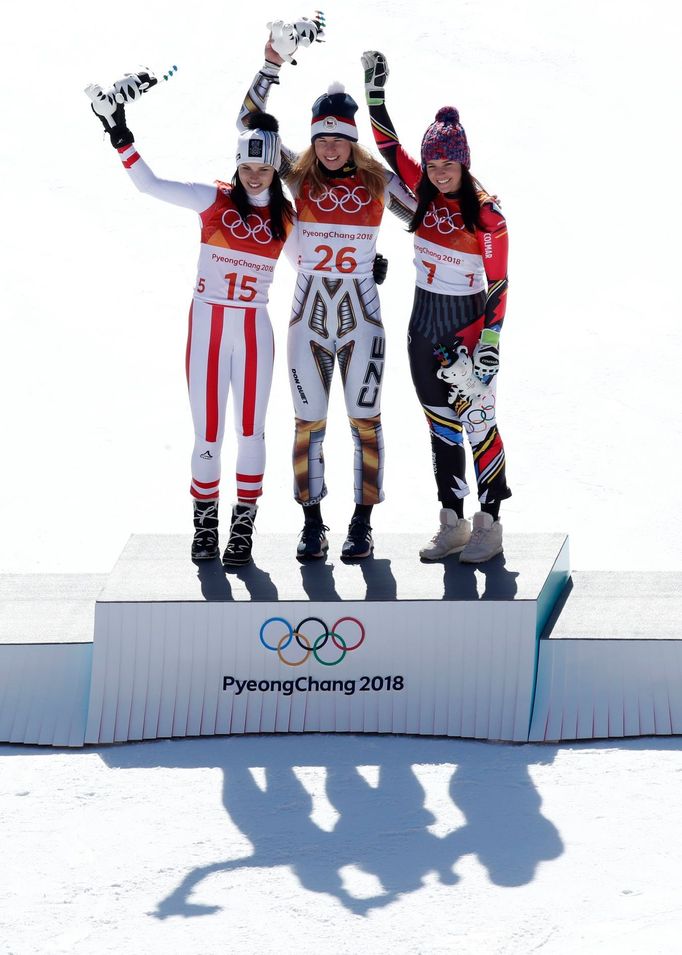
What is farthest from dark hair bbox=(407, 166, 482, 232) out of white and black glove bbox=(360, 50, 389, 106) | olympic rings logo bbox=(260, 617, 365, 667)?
olympic rings logo bbox=(260, 617, 365, 667)

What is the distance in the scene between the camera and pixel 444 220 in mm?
6680

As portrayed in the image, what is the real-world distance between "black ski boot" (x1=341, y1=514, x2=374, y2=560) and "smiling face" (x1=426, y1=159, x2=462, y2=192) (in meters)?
1.56

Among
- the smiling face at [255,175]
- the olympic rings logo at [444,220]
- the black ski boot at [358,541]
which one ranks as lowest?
the black ski boot at [358,541]

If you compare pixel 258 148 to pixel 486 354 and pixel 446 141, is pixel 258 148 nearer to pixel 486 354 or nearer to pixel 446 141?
pixel 446 141

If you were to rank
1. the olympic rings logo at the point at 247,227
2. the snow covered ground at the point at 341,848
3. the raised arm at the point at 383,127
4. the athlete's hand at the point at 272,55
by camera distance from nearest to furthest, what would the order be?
1. the snow covered ground at the point at 341,848
2. the olympic rings logo at the point at 247,227
3. the athlete's hand at the point at 272,55
4. the raised arm at the point at 383,127

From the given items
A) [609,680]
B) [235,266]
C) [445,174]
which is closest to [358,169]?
[445,174]

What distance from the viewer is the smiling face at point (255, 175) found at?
6.62 m

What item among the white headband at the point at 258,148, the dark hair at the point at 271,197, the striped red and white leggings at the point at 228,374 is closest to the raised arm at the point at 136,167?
the dark hair at the point at 271,197

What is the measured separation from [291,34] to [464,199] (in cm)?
103

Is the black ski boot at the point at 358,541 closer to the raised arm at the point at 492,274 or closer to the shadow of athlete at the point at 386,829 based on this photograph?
the raised arm at the point at 492,274

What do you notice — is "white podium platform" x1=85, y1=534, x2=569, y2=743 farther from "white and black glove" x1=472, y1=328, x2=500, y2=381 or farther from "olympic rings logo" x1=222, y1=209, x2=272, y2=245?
"olympic rings logo" x1=222, y1=209, x2=272, y2=245

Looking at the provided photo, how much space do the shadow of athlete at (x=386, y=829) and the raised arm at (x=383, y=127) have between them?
8.38 ft

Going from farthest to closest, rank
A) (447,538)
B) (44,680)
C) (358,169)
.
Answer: (447,538)
(358,169)
(44,680)

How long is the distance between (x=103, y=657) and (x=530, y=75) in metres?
10.8
